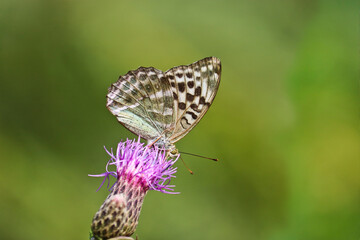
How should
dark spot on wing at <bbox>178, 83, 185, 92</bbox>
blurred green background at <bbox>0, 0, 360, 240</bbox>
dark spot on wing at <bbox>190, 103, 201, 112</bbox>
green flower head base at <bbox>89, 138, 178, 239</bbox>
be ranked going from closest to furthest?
green flower head base at <bbox>89, 138, 178, 239</bbox> < dark spot on wing at <bbox>190, 103, 201, 112</bbox> < dark spot on wing at <bbox>178, 83, 185, 92</bbox> < blurred green background at <bbox>0, 0, 360, 240</bbox>

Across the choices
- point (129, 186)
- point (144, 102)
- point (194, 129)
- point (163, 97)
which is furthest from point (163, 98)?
point (194, 129)

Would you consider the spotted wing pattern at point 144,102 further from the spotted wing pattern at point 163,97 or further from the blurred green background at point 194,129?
the blurred green background at point 194,129

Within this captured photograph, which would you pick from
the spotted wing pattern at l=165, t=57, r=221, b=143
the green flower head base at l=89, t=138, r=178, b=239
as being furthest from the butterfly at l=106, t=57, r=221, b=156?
the green flower head base at l=89, t=138, r=178, b=239

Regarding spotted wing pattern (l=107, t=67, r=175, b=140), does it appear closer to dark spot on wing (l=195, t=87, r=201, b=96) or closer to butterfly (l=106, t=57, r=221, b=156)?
butterfly (l=106, t=57, r=221, b=156)

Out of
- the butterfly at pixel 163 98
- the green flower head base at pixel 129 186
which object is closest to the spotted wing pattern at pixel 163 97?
the butterfly at pixel 163 98

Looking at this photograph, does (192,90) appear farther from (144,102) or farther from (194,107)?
(144,102)
